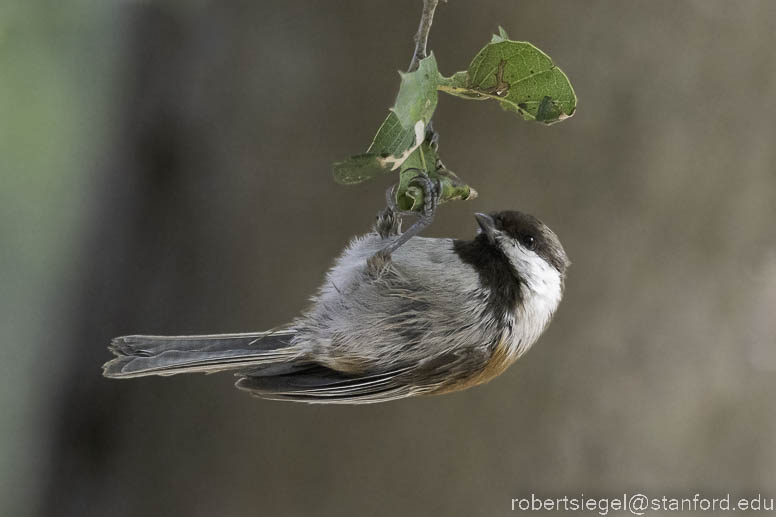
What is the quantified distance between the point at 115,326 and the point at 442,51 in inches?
56.8

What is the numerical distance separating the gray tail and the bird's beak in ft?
1.29

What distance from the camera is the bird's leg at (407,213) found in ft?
3.16

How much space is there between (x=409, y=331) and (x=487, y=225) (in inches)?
9.0

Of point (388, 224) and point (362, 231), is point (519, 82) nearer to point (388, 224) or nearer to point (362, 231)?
point (388, 224)

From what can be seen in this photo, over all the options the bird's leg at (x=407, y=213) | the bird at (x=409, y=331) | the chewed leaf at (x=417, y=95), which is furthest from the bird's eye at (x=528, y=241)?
the chewed leaf at (x=417, y=95)

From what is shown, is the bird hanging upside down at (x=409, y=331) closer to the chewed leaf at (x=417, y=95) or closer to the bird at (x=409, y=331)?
the bird at (x=409, y=331)

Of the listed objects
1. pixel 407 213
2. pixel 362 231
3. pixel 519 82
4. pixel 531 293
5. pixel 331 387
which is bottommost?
pixel 331 387

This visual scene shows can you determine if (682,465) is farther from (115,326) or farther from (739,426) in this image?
(115,326)

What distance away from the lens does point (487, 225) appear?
1148 mm

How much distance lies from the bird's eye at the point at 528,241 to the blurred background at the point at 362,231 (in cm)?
98

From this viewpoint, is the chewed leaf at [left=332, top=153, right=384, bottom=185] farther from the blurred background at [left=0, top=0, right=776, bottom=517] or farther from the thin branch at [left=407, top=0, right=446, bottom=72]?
the blurred background at [left=0, top=0, right=776, bottom=517]

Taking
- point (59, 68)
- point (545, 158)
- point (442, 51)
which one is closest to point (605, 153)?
point (545, 158)

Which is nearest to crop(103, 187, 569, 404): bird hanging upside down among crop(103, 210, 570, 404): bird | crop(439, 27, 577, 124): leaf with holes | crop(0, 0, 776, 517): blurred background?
crop(103, 210, 570, 404): bird

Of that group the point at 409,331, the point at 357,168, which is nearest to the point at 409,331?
the point at 409,331
